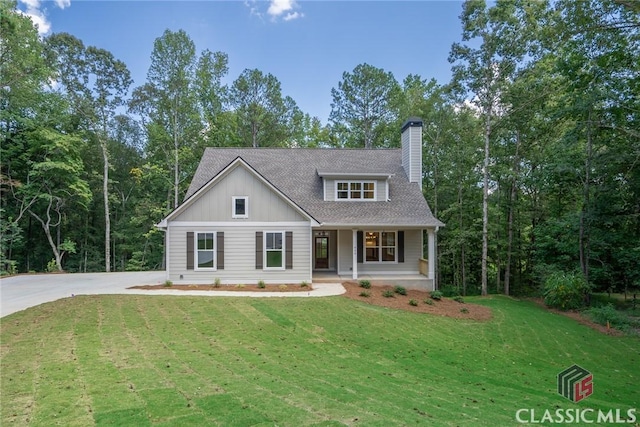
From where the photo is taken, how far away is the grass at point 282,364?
171 inches

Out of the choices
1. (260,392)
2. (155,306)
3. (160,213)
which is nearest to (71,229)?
(160,213)

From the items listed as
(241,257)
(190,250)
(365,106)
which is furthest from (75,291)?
(365,106)

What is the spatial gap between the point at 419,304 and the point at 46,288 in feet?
48.8

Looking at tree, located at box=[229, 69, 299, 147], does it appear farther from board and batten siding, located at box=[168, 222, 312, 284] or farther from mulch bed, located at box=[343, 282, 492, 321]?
mulch bed, located at box=[343, 282, 492, 321]

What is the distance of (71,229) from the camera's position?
27.2 m

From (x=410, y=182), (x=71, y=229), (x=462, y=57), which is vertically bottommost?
(x=71, y=229)

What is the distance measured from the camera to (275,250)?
14.2 m

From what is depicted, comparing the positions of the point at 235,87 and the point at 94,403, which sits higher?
the point at 235,87

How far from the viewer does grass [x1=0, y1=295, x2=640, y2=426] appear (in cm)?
434

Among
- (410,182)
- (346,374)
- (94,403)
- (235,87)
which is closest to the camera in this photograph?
(94,403)

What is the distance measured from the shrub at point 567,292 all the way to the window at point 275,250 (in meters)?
12.1

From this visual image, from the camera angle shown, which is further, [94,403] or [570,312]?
[570,312]

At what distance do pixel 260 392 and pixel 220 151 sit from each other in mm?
16269

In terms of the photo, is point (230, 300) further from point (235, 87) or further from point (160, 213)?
point (235, 87)
